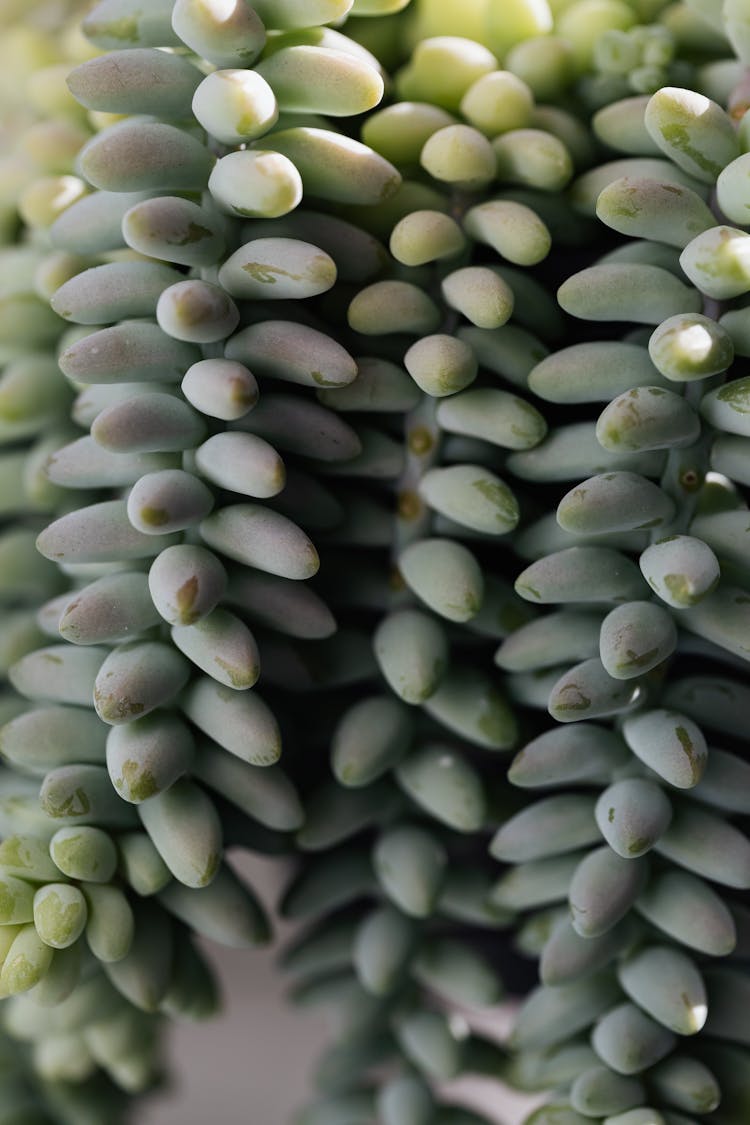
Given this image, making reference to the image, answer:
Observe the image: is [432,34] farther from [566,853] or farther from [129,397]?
[566,853]

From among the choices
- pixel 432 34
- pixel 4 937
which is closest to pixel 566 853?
pixel 4 937

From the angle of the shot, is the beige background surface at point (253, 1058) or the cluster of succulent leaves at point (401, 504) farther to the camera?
the beige background surface at point (253, 1058)

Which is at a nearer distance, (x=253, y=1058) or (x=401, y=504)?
(x=401, y=504)

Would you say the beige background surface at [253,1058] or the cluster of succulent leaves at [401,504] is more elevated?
the cluster of succulent leaves at [401,504]

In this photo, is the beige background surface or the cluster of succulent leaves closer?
the cluster of succulent leaves

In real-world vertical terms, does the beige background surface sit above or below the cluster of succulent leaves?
below
